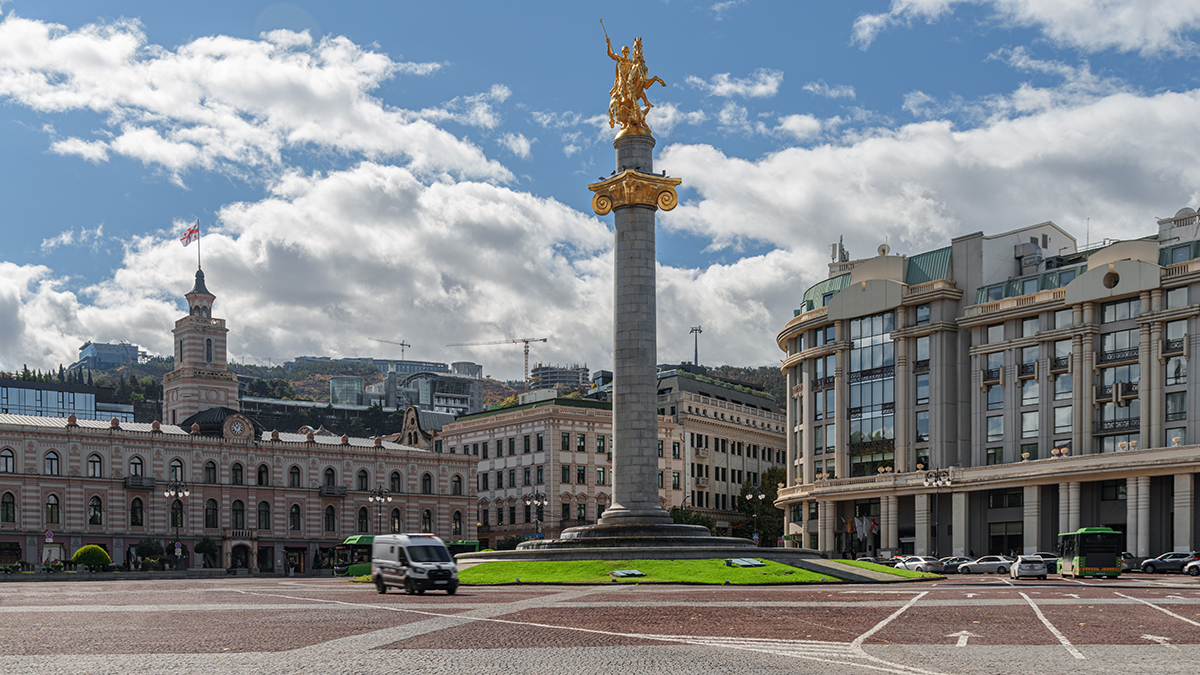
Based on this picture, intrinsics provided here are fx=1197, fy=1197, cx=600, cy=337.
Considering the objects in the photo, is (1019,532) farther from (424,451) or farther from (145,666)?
(145,666)

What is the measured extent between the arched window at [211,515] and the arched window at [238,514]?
1.24 m

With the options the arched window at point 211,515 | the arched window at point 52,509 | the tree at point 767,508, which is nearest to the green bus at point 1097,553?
the tree at point 767,508

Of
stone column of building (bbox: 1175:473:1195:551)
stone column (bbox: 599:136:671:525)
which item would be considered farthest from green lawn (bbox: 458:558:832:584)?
stone column of building (bbox: 1175:473:1195:551)

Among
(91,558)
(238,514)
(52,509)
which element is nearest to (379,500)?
(238,514)

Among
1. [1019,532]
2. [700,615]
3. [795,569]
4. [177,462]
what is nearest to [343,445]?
[177,462]

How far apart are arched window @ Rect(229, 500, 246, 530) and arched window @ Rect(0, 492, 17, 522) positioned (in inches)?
695

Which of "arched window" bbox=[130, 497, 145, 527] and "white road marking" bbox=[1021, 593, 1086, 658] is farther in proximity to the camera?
"arched window" bbox=[130, 497, 145, 527]

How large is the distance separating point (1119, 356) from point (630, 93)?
42.2m

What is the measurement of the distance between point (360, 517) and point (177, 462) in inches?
710

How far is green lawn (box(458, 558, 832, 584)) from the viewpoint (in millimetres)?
46625

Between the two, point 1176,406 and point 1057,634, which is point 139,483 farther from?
point 1057,634

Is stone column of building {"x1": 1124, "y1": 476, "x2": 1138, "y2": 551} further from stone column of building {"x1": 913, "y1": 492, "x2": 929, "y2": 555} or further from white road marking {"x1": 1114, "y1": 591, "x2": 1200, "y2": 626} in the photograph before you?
white road marking {"x1": 1114, "y1": 591, "x2": 1200, "y2": 626}

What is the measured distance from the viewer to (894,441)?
95000 millimetres

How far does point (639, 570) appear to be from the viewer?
49562mm
